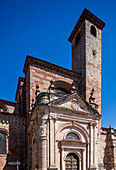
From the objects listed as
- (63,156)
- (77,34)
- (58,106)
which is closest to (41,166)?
(63,156)

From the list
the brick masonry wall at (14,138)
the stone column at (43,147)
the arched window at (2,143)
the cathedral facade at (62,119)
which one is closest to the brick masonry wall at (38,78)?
the cathedral facade at (62,119)

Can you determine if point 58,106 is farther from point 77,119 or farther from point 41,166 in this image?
point 41,166

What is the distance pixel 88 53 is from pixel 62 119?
38.0ft

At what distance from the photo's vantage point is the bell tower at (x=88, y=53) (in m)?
19.8

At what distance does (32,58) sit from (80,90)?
7.30 metres

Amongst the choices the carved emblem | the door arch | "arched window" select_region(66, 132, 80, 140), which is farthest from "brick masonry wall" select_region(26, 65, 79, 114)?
the door arch

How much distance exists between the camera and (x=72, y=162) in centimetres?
1209

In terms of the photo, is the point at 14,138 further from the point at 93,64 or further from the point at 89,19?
the point at 89,19

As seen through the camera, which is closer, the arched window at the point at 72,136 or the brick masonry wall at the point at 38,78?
the arched window at the point at 72,136

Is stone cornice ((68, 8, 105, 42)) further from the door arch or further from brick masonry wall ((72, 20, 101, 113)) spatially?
the door arch

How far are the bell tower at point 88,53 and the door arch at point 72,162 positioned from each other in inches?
312

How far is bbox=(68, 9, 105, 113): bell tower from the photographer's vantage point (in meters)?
19.8

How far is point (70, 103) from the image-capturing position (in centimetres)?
1302

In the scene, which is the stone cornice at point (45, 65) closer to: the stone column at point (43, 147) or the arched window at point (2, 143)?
the arched window at point (2, 143)
